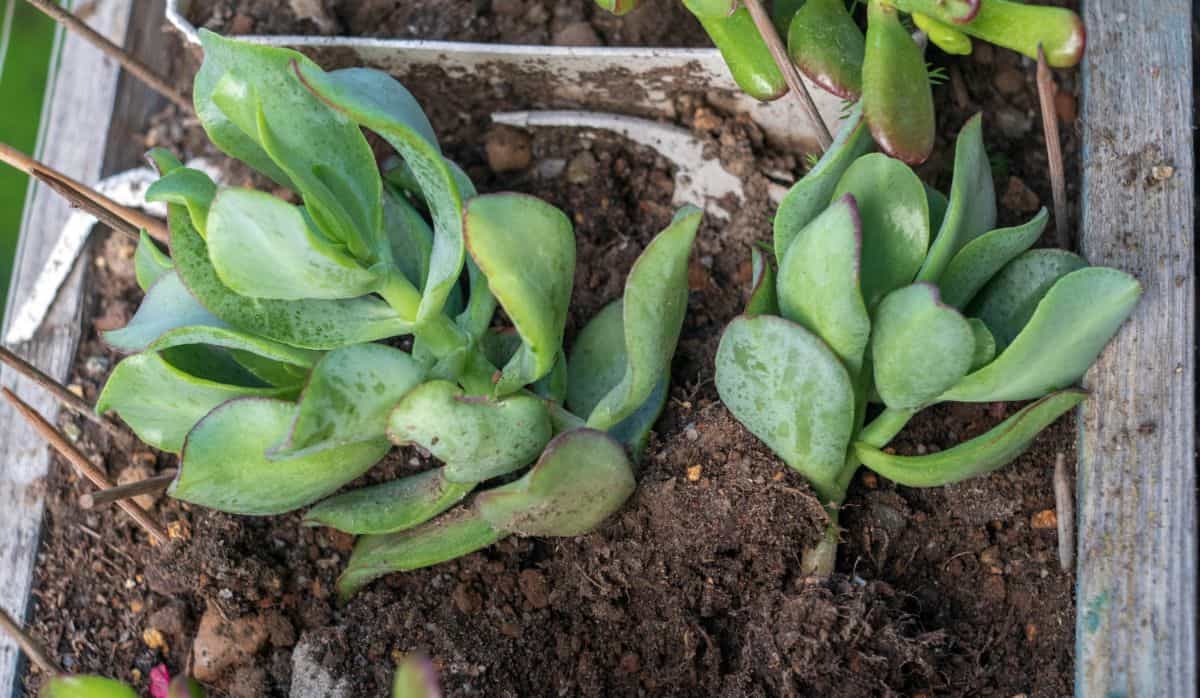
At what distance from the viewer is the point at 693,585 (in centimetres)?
123

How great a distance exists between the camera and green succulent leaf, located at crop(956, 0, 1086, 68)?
44.8 inches

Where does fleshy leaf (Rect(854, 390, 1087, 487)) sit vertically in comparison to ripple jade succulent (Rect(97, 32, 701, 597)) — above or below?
below

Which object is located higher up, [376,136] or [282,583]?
[376,136]

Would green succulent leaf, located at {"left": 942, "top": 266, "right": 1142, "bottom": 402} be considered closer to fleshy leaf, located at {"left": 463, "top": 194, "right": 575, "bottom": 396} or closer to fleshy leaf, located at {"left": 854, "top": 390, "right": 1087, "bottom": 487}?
fleshy leaf, located at {"left": 854, "top": 390, "right": 1087, "bottom": 487}

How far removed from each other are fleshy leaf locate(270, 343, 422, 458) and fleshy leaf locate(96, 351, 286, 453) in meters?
0.11

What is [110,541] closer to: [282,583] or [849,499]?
[282,583]

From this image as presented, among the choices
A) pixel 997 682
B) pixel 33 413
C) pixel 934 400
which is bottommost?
pixel 997 682

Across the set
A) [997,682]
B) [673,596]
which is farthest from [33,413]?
[997,682]

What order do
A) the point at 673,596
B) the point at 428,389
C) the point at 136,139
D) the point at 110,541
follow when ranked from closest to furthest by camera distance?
the point at 428,389
the point at 673,596
the point at 110,541
the point at 136,139

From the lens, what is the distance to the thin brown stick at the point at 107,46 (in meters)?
1.31

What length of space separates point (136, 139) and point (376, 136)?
401 millimetres

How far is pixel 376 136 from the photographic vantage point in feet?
5.06

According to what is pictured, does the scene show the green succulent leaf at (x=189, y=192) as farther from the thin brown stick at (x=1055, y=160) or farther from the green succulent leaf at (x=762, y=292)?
the thin brown stick at (x=1055, y=160)

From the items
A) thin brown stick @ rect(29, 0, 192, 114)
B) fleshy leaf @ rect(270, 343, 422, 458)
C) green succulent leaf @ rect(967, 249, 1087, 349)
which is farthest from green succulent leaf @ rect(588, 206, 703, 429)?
thin brown stick @ rect(29, 0, 192, 114)
